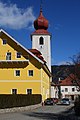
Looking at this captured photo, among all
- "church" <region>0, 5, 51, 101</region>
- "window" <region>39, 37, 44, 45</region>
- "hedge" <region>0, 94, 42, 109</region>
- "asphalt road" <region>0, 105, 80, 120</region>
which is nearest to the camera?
"asphalt road" <region>0, 105, 80, 120</region>

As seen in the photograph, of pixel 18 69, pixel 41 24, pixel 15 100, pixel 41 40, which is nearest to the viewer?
pixel 15 100

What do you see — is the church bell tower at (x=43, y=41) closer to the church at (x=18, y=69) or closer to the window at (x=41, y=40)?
the window at (x=41, y=40)

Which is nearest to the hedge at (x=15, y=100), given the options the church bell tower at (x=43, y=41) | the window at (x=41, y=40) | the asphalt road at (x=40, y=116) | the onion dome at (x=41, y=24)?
the asphalt road at (x=40, y=116)

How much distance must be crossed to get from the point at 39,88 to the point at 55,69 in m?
99.0

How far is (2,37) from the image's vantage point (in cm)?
6288

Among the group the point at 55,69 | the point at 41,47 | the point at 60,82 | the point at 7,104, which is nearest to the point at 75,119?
the point at 7,104

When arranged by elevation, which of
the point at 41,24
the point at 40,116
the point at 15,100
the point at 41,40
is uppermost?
the point at 41,24

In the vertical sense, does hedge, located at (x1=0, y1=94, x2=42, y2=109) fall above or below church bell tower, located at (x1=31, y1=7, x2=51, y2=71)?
below

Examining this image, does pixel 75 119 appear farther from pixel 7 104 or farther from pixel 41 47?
pixel 41 47

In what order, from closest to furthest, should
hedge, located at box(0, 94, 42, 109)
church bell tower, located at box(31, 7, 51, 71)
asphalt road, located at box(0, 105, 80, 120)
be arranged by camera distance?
asphalt road, located at box(0, 105, 80, 120) → hedge, located at box(0, 94, 42, 109) → church bell tower, located at box(31, 7, 51, 71)

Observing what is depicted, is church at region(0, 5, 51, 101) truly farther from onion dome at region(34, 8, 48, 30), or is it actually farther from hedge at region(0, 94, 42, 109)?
onion dome at region(34, 8, 48, 30)

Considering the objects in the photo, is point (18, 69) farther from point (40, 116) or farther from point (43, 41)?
point (40, 116)

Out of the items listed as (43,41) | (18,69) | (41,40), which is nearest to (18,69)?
Answer: (18,69)

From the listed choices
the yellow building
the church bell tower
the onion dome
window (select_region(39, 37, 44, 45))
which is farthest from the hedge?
the onion dome
